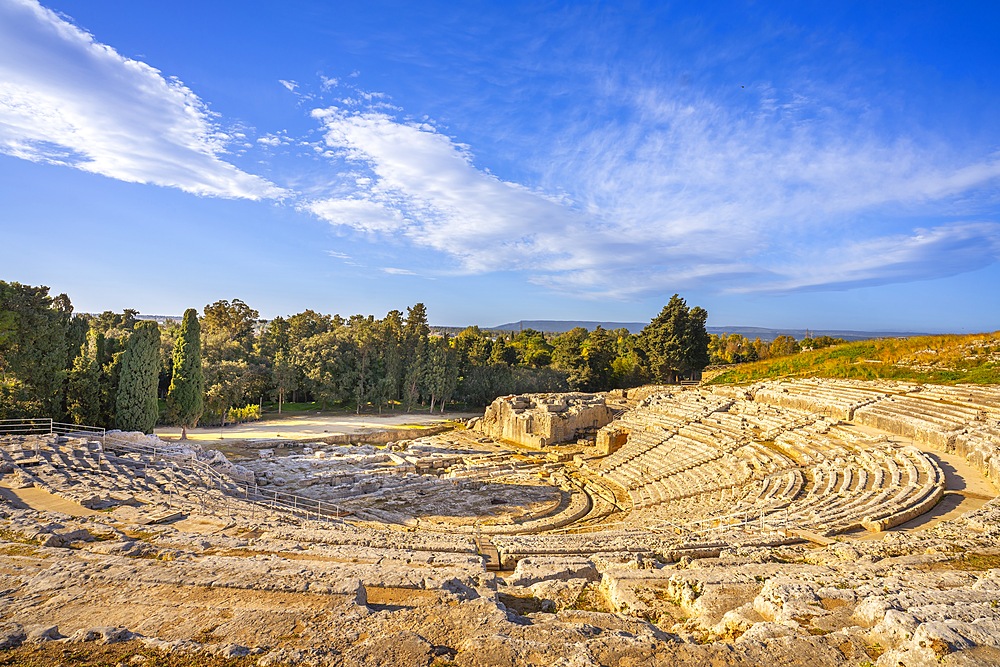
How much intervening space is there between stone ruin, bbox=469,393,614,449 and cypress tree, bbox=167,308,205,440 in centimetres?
1843

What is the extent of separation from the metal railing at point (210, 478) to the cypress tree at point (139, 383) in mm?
2957

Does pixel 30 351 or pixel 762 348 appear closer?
pixel 30 351

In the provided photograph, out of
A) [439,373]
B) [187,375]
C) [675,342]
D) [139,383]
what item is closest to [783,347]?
[675,342]

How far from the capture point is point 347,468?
22688mm

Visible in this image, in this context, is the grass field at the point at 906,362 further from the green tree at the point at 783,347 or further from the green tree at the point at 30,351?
the green tree at the point at 30,351

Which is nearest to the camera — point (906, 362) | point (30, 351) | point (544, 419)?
point (30, 351)

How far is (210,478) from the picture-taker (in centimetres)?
1576

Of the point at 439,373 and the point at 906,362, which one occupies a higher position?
the point at 906,362

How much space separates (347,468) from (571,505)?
10.3 m

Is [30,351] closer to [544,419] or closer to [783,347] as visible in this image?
[544,419]

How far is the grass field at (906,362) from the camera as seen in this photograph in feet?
92.0

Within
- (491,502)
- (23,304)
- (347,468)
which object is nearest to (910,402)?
(491,502)

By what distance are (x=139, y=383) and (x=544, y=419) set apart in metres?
23.0

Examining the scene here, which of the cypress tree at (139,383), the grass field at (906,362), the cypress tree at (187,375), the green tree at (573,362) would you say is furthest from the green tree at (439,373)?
the grass field at (906,362)
